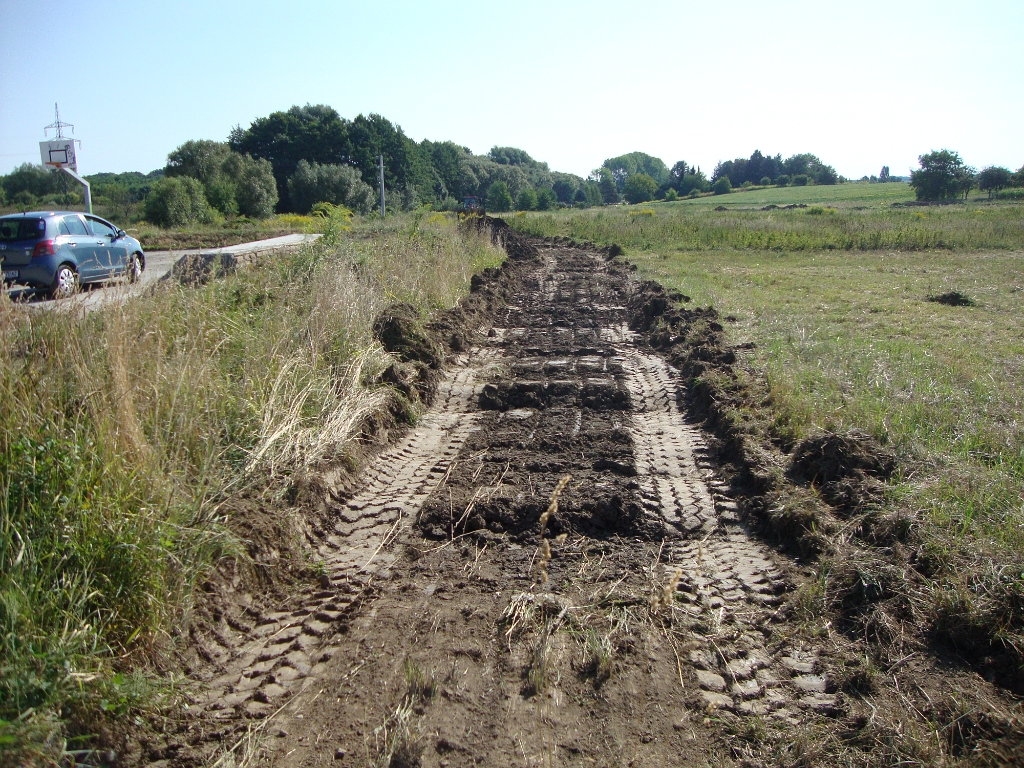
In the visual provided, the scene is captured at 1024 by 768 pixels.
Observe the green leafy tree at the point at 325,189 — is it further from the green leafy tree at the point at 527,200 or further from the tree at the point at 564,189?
the tree at the point at 564,189

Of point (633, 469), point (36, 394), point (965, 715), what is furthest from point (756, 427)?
point (36, 394)

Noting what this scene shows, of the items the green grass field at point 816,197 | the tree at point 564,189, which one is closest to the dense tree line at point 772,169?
the green grass field at point 816,197

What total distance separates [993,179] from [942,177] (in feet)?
16.6

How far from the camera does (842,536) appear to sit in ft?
14.3

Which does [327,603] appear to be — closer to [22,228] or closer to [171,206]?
[22,228]

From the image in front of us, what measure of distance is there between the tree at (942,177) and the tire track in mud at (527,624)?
7979cm

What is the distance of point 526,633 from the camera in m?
3.66

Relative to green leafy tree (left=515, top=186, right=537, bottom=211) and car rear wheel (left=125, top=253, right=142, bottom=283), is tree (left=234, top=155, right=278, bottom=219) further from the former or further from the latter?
green leafy tree (left=515, top=186, right=537, bottom=211)

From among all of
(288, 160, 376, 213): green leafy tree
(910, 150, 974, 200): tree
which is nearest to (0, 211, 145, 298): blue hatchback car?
(288, 160, 376, 213): green leafy tree

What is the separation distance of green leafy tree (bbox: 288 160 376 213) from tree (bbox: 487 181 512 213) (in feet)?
113

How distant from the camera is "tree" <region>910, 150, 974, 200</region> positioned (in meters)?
70.2

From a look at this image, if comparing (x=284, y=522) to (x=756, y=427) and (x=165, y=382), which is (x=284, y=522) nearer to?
(x=165, y=382)

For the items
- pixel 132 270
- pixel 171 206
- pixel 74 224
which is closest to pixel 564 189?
pixel 171 206

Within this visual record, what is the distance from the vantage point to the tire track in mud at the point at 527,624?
2.98 m
